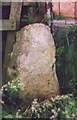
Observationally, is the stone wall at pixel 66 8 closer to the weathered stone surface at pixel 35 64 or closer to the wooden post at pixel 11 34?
the wooden post at pixel 11 34

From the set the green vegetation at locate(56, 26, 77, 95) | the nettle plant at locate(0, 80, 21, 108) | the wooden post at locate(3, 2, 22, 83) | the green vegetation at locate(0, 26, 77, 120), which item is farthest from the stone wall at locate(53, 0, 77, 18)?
the nettle plant at locate(0, 80, 21, 108)

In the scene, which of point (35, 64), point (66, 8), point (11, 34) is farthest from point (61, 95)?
point (66, 8)

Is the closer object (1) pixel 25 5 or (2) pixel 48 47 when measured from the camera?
(2) pixel 48 47

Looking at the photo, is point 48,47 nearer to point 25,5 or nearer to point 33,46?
point 33,46

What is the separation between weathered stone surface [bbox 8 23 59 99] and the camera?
14.8 feet

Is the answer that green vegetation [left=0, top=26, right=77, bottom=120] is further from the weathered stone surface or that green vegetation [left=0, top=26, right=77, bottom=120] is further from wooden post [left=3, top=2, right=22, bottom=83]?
wooden post [left=3, top=2, right=22, bottom=83]

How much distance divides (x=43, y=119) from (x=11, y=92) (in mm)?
448

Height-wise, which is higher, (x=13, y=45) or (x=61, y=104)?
(x=13, y=45)

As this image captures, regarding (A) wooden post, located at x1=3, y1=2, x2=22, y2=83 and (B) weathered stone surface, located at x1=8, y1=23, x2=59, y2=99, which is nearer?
(B) weathered stone surface, located at x1=8, y1=23, x2=59, y2=99

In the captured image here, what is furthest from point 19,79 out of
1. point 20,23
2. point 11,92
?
point 20,23

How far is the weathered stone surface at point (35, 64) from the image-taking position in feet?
14.8

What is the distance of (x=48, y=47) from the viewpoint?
4625 millimetres

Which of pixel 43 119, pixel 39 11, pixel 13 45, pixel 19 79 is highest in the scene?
pixel 39 11

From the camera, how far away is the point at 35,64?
4.54m
